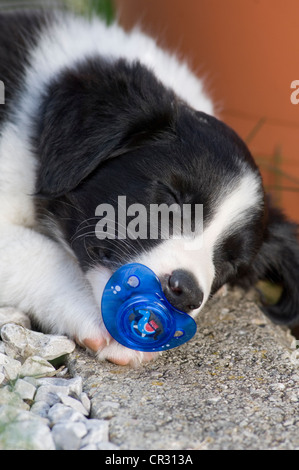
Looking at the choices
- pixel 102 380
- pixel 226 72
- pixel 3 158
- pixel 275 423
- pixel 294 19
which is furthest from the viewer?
pixel 226 72

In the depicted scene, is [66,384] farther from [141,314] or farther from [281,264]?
[281,264]

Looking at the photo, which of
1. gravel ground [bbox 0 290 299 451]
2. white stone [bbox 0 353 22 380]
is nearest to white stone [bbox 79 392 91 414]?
gravel ground [bbox 0 290 299 451]

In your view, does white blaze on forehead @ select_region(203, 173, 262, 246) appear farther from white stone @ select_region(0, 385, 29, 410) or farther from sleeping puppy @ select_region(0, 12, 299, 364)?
white stone @ select_region(0, 385, 29, 410)

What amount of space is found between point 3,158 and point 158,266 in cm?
88

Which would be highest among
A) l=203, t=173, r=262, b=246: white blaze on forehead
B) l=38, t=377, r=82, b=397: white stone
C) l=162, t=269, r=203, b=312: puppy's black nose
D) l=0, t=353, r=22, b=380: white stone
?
l=203, t=173, r=262, b=246: white blaze on forehead

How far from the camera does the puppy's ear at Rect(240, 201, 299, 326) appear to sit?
2.95 metres

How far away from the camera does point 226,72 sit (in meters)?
3.78

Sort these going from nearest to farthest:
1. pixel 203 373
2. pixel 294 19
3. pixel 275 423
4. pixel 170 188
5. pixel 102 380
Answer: pixel 275 423, pixel 102 380, pixel 203 373, pixel 170 188, pixel 294 19

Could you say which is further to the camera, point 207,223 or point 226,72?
point 226,72

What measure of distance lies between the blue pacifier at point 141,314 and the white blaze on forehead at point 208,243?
0.07 metres

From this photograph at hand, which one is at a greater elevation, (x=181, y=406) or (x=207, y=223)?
(x=207, y=223)

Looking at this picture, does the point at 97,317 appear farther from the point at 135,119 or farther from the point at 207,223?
the point at 135,119

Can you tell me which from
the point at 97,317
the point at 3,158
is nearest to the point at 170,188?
the point at 97,317

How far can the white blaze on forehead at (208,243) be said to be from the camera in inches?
87.5
